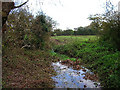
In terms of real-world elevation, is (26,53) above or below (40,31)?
below

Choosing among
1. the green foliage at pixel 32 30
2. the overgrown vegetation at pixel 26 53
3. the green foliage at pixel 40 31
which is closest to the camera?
the overgrown vegetation at pixel 26 53

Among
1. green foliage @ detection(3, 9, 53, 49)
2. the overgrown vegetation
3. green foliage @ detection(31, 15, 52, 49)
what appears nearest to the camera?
the overgrown vegetation

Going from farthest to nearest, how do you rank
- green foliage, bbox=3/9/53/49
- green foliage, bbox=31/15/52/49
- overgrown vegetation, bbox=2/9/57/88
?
green foliage, bbox=31/15/52/49 < green foliage, bbox=3/9/53/49 < overgrown vegetation, bbox=2/9/57/88

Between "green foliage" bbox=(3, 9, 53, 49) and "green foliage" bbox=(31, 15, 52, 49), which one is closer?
"green foliage" bbox=(3, 9, 53, 49)

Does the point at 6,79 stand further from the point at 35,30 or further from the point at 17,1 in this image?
the point at 35,30

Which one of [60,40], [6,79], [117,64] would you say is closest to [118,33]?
[117,64]

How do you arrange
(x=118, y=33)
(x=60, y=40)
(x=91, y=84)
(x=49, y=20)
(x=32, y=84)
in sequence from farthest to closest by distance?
(x=60, y=40)
(x=49, y=20)
(x=118, y=33)
(x=91, y=84)
(x=32, y=84)

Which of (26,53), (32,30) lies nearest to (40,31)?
(32,30)

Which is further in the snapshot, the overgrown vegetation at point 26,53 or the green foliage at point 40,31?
the green foliage at point 40,31

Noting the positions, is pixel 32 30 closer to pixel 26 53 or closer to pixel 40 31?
pixel 40 31

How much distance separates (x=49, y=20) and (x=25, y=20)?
447 cm

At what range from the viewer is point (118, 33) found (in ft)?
26.0

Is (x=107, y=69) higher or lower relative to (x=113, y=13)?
lower

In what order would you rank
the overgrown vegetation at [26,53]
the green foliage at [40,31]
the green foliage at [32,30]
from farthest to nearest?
the green foliage at [40,31], the green foliage at [32,30], the overgrown vegetation at [26,53]
